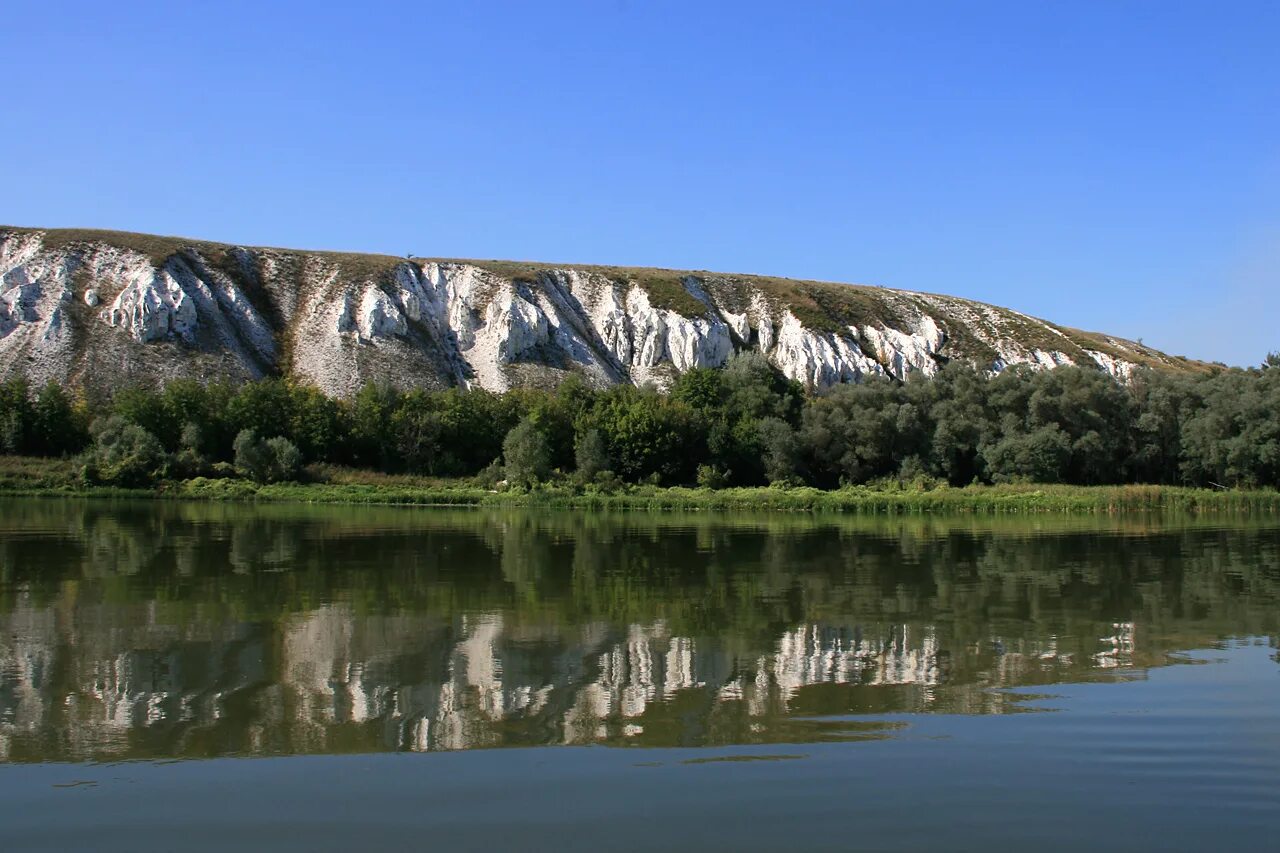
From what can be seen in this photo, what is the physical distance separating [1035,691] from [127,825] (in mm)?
8986

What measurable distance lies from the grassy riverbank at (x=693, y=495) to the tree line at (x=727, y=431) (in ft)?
11.7

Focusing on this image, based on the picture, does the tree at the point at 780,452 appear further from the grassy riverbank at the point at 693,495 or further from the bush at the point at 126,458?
the bush at the point at 126,458

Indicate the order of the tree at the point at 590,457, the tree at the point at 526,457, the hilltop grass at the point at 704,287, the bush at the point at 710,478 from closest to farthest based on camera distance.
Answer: the tree at the point at 526,457, the tree at the point at 590,457, the bush at the point at 710,478, the hilltop grass at the point at 704,287

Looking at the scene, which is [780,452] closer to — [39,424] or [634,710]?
[39,424]

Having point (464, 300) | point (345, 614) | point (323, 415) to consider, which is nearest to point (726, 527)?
point (345, 614)

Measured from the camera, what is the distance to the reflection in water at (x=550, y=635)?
32.9 feet

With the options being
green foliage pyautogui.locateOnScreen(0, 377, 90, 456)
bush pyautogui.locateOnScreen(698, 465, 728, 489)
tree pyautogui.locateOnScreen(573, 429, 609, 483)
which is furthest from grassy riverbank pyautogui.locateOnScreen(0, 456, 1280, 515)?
tree pyautogui.locateOnScreen(573, 429, 609, 483)

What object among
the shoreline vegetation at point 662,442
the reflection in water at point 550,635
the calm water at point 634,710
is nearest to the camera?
the calm water at point 634,710

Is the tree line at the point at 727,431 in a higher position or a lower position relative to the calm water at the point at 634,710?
higher

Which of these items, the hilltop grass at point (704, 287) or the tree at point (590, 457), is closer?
the tree at point (590, 457)

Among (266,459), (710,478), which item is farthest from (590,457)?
(266,459)

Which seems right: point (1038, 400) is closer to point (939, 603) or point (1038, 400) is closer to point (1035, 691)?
point (939, 603)

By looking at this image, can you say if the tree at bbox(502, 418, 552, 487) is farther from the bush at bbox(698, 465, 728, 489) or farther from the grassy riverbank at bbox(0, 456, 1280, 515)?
the bush at bbox(698, 465, 728, 489)

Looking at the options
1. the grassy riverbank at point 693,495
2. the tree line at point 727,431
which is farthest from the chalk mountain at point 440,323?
the grassy riverbank at point 693,495
